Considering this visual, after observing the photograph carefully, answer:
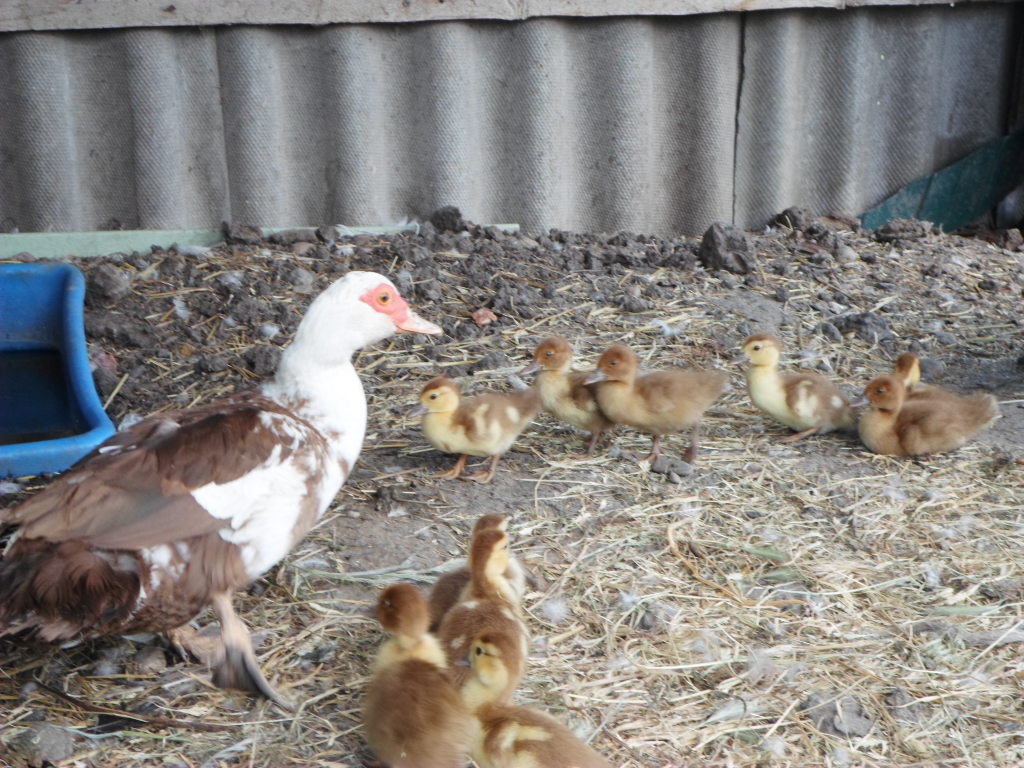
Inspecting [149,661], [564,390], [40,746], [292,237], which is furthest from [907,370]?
[40,746]

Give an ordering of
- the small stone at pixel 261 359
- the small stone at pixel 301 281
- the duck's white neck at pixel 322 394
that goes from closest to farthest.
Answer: the duck's white neck at pixel 322 394
the small stone at pixel 261 359
the small stone at pixel 301 281

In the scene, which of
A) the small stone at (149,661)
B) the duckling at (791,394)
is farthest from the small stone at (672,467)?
the small stone at (149,661)

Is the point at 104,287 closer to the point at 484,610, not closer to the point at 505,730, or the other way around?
the point at 484,610

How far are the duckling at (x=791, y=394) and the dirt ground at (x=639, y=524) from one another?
0.42ft

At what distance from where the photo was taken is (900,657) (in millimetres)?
3156

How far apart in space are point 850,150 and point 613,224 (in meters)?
1.59

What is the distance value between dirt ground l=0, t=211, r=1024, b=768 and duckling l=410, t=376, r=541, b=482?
7.2 inches

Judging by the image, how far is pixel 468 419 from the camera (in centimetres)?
399

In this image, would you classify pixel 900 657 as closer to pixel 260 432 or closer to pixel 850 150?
pixel 260 432

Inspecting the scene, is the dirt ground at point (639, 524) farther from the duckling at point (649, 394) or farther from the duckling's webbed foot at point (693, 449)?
the duckling at point (649, 394)

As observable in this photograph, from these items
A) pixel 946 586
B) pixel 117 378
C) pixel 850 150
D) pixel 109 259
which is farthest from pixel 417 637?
pixel 850 150

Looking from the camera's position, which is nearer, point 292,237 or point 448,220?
point 292,237

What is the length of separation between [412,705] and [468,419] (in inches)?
60.8

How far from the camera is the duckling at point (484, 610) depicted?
282 centimetres
